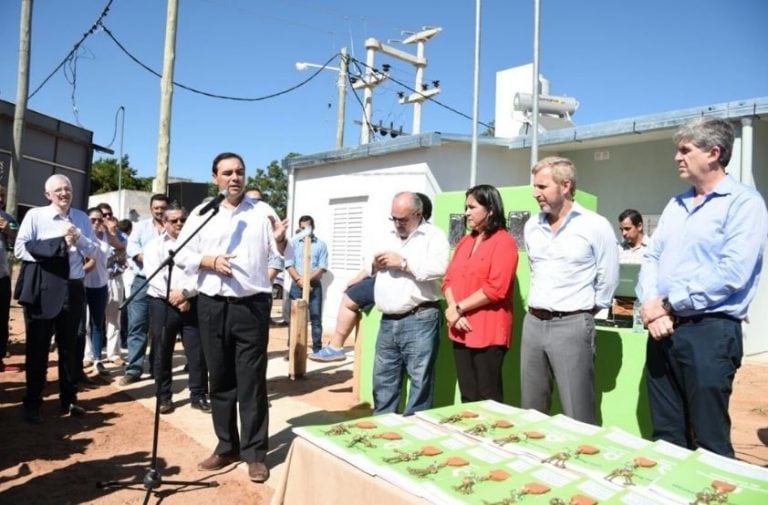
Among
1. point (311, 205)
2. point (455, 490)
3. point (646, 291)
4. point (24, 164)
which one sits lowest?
point (455, 490)

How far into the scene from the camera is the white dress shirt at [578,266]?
10.1 ft

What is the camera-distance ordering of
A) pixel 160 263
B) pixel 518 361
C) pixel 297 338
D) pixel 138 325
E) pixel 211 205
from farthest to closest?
pixel 297 338 → pixel 138 325 → pixel 160 263 → pixel 518 361 → pixel 211 205

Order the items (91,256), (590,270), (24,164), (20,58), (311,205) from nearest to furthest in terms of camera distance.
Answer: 1. (590,270)
2. (91,256)
3. (20,58)
4. (311,205)
5. (24,164)

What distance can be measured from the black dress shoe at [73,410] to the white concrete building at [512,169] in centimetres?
608

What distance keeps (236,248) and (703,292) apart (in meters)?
2.62

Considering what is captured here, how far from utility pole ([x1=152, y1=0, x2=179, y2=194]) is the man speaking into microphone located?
6.48 m

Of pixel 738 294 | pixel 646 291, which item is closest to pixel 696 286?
pixel 738 294

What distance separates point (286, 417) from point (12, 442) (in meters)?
2.08

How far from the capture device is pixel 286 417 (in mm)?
5082

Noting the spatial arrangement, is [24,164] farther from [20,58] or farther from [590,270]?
[590,270]

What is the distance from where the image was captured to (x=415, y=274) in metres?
3.65

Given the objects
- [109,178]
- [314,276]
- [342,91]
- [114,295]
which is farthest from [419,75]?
[109,178]

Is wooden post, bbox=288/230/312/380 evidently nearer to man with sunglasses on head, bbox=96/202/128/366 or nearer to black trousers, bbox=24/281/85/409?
man with sunglasses on head, bbox=96/202/128/366

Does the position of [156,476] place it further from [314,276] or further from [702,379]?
[314,276]
